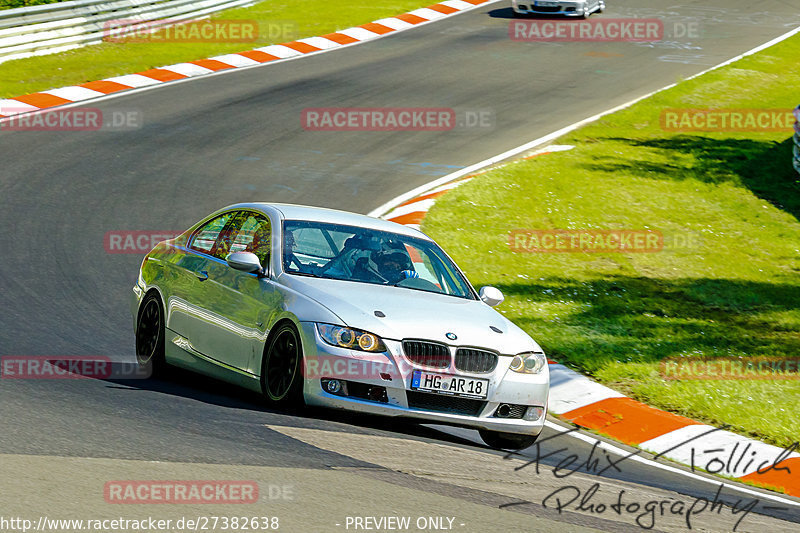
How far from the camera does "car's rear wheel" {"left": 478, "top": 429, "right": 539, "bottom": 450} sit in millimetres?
8430

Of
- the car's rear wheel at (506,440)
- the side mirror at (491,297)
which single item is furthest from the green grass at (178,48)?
the car's rear wheel at (506,440)

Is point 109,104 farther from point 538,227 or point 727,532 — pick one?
point 727,532

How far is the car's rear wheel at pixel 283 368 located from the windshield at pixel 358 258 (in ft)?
2.33

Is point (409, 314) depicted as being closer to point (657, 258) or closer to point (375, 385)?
point (375, 385)

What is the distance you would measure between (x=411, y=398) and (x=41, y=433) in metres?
2.44

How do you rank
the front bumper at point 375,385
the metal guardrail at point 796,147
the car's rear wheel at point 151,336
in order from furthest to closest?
the metal guardrail at point 796,147
the car's rear wheel at point 151,336
the front bumper at point 375,385

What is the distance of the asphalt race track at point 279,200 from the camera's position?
21.2ft

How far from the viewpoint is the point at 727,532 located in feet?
22.1

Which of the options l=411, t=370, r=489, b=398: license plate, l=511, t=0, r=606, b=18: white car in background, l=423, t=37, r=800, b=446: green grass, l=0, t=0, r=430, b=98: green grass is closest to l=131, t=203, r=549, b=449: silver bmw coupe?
l=411, t=370, r=489, b=398: license plate

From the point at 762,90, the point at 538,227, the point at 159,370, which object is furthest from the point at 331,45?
the point at 159,370

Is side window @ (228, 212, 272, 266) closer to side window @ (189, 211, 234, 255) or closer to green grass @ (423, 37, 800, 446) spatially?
side window @ (189, 211, 234, 255)

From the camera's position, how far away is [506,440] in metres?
8.47

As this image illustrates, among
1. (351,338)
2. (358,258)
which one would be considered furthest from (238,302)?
(351,338)

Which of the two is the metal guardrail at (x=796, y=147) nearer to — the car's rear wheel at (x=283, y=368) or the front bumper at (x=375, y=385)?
the front bumper at (x=375, y=385)
